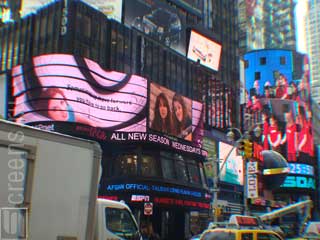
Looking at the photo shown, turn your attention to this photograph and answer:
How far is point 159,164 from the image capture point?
115ft

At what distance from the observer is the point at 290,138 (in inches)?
3280

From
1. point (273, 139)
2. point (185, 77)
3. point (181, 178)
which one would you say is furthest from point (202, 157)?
point (273, 139)

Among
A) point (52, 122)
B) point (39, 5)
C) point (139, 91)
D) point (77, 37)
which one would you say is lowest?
point (52, 122)

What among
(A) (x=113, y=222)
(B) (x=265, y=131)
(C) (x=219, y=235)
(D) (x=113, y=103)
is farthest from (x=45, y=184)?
(B) (x=265, y=131)

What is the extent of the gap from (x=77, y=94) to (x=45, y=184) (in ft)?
90.8

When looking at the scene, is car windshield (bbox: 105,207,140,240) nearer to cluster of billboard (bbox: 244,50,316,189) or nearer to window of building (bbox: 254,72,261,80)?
cluster of billboard (bbox: 244,50,316,189)

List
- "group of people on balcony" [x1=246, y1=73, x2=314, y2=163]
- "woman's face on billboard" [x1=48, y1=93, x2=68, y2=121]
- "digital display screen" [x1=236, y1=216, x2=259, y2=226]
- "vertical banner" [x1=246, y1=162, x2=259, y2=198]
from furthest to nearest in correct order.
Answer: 1. "group of people on balcony" [x1=246, y1=73, x2=314, y2=163]
2. "woman's face on billboard" [x1=48, y1=93, x2=68, y2=121]
3. "vertical banner" [x1=246, y1=162, x2=259, y2=198]
4. "digital display screen" [x1=236, y1=216, x2=259, y2=226]

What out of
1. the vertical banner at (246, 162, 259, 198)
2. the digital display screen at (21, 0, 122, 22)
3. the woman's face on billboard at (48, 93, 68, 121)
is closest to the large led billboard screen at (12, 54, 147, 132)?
the woman's face on billboard at (48, 93, 68, 121)

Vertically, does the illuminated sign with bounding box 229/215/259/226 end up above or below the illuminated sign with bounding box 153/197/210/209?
below

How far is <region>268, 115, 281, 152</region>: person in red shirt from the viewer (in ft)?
269

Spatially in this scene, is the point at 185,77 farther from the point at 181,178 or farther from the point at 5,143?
the point at 5,143

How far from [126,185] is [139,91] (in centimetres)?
1001

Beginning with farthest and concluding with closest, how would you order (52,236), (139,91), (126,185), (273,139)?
(273,139), (139,91), (126,185), (52,236)

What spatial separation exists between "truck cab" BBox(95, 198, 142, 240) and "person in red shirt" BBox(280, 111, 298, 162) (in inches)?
2923
